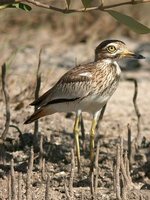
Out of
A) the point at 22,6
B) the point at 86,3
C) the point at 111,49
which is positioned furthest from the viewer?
the point at 111,49

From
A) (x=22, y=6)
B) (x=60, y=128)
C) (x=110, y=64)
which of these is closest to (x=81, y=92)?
(x=110, y=64)

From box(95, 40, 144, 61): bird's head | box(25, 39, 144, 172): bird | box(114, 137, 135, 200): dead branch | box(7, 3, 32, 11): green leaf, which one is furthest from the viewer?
box(95, 40, 144, 61): bird's head

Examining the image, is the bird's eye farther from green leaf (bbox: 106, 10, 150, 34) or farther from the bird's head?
green leaf (bbox: 106, 10, 150, 34)

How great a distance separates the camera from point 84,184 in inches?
179

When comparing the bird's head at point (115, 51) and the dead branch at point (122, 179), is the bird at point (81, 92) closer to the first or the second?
the bird's head at point (115, 51)

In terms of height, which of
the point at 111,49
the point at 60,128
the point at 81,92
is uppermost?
the point at 111,49

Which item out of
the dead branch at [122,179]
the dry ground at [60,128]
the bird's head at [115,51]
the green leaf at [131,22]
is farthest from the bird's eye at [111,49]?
the green leaf at [131,22]

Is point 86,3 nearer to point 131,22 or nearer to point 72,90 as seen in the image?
point 131,22

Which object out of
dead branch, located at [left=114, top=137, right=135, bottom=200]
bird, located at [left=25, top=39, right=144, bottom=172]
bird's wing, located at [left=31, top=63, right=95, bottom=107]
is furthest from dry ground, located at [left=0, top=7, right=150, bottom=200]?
bird's wing, located at [left=31, top=63, right=95, bottom=107]

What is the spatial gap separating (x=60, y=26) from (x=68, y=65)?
154cm

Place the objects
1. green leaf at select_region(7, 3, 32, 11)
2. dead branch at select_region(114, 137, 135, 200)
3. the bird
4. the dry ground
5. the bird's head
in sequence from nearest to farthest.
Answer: dead branch at select_region(114, 137, 135, 200)
green leaf at select_region(7, 3, 32, 11)
the dry ground
the bird
the bird's head

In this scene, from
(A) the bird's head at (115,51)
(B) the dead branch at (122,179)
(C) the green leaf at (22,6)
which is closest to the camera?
(B) the dead branch at (122,179)

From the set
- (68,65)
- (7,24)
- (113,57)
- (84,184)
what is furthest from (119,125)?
(7,24)

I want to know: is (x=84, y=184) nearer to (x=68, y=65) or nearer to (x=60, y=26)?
(x=68, y=65)
